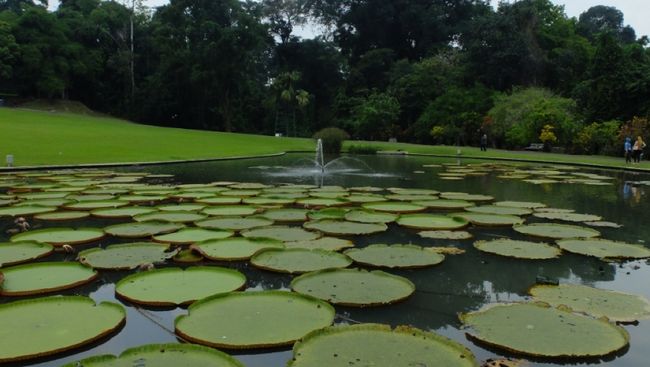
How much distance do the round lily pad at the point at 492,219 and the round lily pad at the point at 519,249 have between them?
1.09m

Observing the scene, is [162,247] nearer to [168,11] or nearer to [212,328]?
[212,328]

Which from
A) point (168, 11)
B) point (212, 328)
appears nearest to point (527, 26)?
point (168, 11)

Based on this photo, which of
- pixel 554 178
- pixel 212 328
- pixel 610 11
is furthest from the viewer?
pixel 610 11

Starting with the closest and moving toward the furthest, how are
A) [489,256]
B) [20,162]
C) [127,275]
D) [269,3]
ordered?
[127,275] < [489,256] < [20,162] < [269,3]

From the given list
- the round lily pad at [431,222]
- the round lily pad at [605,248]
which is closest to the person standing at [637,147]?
the round lily pad at [431,222]

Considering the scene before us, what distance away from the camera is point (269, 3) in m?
53.2

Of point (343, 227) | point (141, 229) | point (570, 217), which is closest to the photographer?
point (141, 229)

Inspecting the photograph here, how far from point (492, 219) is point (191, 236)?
4.70 metres

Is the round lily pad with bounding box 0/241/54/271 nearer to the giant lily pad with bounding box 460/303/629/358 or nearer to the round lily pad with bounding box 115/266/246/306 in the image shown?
the round lily pad with bounding box 115/266/246/306

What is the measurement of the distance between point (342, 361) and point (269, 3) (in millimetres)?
54561

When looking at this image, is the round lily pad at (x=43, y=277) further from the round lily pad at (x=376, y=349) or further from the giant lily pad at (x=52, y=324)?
the round lily pad at (x=376, y=349)

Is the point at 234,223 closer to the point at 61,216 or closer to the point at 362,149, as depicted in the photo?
the point at 61,216

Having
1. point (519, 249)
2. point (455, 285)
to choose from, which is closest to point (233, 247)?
point (455, 285)

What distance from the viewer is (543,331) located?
3.60 m
